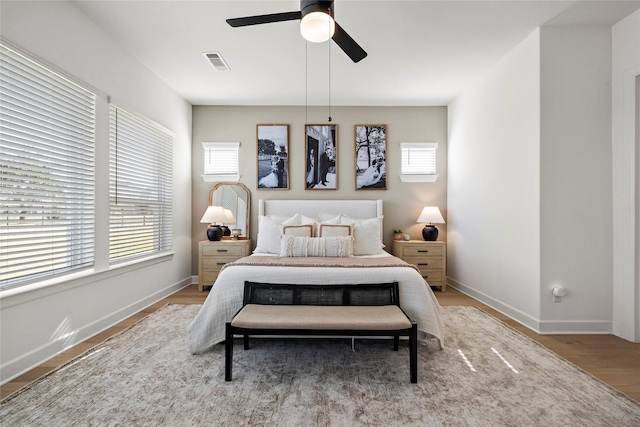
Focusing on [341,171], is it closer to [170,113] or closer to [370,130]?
[370,130]

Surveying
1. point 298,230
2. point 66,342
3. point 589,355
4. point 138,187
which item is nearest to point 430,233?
point 298,230

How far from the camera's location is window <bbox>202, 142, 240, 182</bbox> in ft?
17.1

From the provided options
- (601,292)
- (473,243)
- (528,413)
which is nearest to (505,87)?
(473,243)

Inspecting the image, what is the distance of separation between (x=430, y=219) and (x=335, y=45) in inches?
109

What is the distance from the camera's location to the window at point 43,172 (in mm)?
2191

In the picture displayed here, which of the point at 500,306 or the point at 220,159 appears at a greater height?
the point at 220,159

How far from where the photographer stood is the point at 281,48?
11.3 feet

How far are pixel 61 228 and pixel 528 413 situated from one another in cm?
338

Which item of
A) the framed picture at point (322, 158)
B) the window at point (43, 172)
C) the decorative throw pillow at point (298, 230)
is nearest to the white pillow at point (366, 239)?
the decorative throw pillow at point (298, 230)

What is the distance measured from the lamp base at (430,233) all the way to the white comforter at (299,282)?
2291 millimetres

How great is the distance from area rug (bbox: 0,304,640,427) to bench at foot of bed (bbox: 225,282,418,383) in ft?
0.67

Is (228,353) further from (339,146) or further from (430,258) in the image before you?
(339,146)

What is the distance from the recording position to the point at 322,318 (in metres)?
2.22

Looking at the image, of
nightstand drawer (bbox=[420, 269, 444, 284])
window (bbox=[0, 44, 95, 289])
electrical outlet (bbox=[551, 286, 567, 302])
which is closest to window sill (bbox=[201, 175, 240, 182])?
window (bbox=[0, 44, 95, 289])
